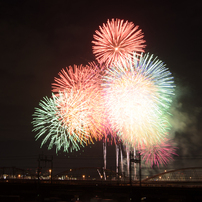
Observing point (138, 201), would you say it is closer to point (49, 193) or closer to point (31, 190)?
point (49, 193)

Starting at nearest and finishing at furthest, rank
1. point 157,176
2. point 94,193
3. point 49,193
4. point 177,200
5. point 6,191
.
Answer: point 177,200
point 94,193
point 49,193
point 6,191
point 157,176

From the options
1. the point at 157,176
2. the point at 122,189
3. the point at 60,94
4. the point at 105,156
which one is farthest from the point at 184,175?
the point at 60,94

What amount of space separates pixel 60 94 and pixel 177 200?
107 feet

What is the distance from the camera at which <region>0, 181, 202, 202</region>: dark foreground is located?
186ft

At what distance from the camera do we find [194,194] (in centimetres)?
5550

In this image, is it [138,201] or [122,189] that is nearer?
[138,201]

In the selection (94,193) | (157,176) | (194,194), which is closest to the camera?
(194,194)

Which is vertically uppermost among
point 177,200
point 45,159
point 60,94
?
point 60,94

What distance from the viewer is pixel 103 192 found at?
6506 centimetres

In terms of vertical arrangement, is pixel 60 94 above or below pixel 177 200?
above

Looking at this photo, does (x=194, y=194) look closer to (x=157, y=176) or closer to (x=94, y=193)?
(x=94, y=193)

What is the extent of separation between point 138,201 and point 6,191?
37082 millimetres

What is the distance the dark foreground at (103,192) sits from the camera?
186ft

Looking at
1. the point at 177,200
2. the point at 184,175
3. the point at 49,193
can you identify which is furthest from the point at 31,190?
the point at 184,175
